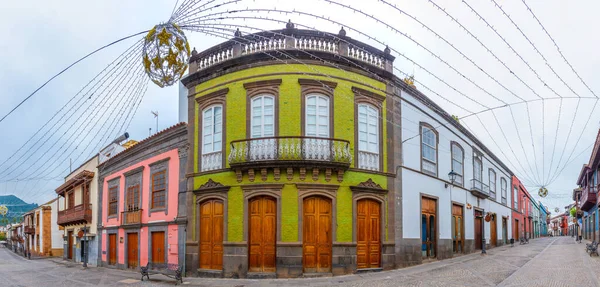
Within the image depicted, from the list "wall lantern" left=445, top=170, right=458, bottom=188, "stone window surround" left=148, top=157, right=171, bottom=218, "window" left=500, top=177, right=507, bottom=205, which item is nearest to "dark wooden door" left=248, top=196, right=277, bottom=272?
"stone window surround" left=148, top=157, right=171, bottom=218

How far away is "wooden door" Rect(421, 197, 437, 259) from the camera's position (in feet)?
64.6

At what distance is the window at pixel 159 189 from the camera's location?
19.9m

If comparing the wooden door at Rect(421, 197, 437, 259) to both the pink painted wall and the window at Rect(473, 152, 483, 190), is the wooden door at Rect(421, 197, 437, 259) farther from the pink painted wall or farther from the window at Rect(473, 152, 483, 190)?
the pink painted wall

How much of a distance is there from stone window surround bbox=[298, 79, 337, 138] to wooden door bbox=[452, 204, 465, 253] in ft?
34.9

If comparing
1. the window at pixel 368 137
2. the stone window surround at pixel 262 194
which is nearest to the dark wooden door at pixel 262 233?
the stone window surround at pixel 262 194

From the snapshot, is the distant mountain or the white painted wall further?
the distant mountain

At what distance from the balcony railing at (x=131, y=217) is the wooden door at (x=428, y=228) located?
41.9 ft

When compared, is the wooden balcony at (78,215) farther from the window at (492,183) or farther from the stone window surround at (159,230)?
the window at (492,183)

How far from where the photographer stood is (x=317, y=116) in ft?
53.0

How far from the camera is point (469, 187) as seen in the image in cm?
2625

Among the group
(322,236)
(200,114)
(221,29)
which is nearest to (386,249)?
(322,236)

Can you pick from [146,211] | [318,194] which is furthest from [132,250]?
[318,194]

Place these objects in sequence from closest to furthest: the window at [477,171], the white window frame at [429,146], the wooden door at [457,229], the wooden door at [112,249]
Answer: the white window frame at [429,146]
the wooden door at [457,229]
the wooden door at [112,249]
the window at [477,171]

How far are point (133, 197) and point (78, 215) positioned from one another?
29.0ft
